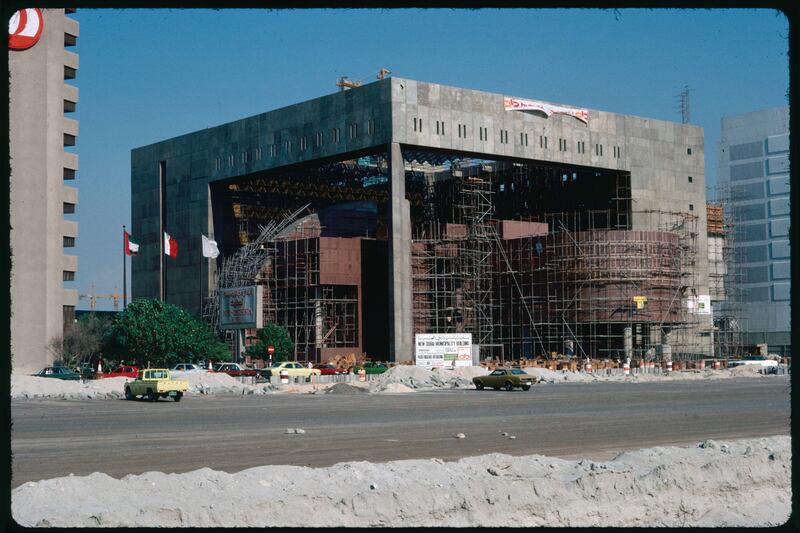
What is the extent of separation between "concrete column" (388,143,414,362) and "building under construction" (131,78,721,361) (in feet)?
0.57

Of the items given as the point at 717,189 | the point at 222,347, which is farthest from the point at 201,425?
the point at 717,189

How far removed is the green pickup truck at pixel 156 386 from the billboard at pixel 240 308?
4081 centimetres

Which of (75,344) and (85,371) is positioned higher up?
(75,344)

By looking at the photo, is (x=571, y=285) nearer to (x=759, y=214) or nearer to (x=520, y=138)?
(x=520, y=138)

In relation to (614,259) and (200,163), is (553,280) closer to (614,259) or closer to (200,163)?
(614,259)

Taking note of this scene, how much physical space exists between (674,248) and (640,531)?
9830 cm

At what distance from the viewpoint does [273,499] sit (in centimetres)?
1354

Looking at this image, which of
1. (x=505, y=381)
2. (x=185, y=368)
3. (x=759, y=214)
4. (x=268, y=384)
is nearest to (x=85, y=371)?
(x=185, y=368)

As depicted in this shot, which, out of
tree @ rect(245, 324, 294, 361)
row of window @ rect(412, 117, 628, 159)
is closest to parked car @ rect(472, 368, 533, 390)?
row of window @ rect(412, 117, 628, 159)

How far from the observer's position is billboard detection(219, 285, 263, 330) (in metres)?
91.6

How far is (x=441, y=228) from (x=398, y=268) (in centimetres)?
1534

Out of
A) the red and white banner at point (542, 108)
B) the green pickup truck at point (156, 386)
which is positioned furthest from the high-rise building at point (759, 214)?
the green pickup truck at point (156, 386)

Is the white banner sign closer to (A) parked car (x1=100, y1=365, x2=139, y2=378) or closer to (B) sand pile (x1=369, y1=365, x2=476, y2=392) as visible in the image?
(B) sand pile (x1=369, y1=365, x2=476, y2=392)

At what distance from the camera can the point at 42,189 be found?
3187 inches
